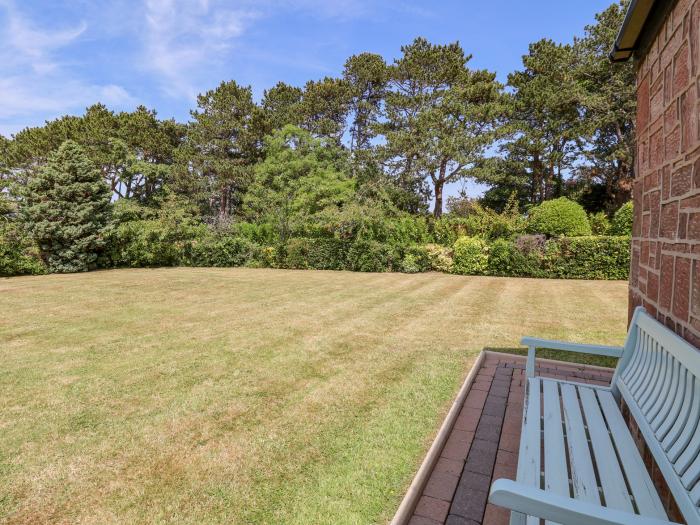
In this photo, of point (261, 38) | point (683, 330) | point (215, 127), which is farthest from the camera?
point (215, 127)

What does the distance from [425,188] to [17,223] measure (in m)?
21.8

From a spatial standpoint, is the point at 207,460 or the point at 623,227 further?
the point at 623,227

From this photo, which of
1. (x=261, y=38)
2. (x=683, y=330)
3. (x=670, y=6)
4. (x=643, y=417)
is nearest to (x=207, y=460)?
(x=643, y=417)

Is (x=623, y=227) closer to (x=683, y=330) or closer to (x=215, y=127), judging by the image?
(x=683, y=330)

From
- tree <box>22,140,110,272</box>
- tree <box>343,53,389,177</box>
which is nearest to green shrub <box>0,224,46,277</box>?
tree <box>22,140,110,272</box>

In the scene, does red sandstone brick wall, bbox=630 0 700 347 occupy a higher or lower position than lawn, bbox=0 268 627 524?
higher

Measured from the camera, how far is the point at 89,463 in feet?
9.68

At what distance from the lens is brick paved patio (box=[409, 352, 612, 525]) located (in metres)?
2.30

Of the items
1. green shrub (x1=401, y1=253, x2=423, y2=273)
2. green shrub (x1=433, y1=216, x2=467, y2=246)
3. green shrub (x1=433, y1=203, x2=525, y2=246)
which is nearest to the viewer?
green shrub (x1=401, y1=253, x2=423, y2=273)

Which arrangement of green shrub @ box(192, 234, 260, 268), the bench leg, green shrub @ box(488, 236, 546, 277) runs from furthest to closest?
1. green shrub @ box(192, 234, 260, 268)
2. green shrub @ box(488, 236, 546, 277)
3. the bench leg

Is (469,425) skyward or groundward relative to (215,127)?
groundward

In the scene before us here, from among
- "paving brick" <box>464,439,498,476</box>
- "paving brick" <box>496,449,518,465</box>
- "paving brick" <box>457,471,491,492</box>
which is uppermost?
"paving brick" <box>496,449,518,465</box>

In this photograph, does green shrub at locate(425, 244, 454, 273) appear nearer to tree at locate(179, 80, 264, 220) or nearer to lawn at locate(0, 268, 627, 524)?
lawn at locate(0, 268, 627, 524)

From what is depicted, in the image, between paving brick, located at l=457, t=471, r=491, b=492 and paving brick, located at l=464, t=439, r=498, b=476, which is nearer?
paving brick, located at l=457, t=471, r=491, b=492
